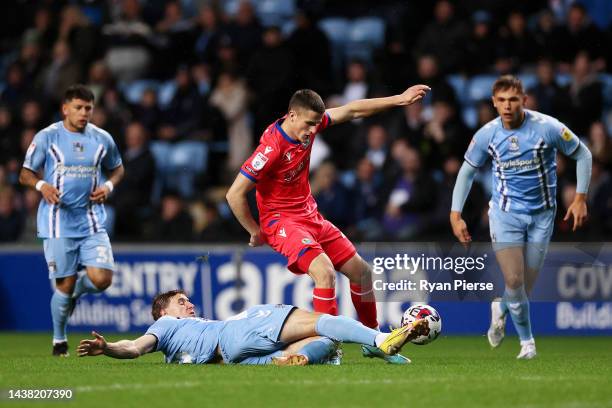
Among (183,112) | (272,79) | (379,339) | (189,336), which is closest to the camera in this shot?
(379,339)

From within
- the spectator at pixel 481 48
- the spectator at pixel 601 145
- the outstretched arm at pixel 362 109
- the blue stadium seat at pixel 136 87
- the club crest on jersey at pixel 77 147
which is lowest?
the spectator at pixel 601 145

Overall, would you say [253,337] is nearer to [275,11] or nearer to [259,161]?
[259,161]

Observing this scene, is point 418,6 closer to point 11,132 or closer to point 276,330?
point 11,132

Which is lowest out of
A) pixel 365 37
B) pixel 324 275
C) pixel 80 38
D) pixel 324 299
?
pixel 324 299

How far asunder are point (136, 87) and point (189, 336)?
10.9 metres

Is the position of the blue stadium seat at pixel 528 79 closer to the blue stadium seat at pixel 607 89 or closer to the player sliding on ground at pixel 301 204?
the blue stadium seat at pixel 607 89

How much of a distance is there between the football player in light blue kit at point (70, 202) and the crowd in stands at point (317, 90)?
4171 mm

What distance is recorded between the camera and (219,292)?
14.9 m

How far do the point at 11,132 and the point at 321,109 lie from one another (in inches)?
397

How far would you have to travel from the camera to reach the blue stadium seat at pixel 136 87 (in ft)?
63.0

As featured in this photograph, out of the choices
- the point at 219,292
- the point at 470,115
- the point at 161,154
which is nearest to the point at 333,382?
the point at 219,292

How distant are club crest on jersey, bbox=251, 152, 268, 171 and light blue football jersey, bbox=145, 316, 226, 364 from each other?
4.25 feet

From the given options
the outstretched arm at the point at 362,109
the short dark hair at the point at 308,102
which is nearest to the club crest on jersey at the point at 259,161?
the short dark hair at the point at 308,102

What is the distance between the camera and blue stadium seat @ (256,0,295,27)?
1941 centimetres
